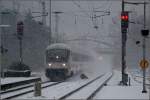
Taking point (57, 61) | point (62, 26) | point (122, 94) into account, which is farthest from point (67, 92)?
point (62, 26)

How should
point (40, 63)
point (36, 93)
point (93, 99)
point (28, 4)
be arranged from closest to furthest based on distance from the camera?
1. point (93, 99)
2. point (36, 93)
3. point (28, 4)
4. point (40, 63)

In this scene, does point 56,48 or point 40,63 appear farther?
point 40,63

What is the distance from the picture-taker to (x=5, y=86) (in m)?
37.5

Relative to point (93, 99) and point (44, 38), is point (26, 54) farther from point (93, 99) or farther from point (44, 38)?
point (93, 99)

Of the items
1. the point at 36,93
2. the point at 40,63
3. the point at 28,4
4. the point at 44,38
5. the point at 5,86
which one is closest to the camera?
the point at 36,93

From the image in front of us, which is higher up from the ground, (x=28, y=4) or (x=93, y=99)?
(x=28, y=4)

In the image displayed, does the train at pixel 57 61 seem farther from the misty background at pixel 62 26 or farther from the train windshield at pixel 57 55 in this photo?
the misty background at pixel 62 26

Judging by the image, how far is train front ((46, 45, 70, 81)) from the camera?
52.5 meters

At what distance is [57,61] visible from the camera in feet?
173

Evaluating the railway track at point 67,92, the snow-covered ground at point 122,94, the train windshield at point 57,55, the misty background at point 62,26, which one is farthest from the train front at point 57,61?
the snow-covered ground at point 122,94

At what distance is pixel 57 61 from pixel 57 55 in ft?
2.01

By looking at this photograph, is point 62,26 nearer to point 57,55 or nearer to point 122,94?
point 57,55

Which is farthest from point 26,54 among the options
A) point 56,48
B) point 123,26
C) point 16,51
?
point 123,26

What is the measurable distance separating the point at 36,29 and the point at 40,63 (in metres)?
6.27
